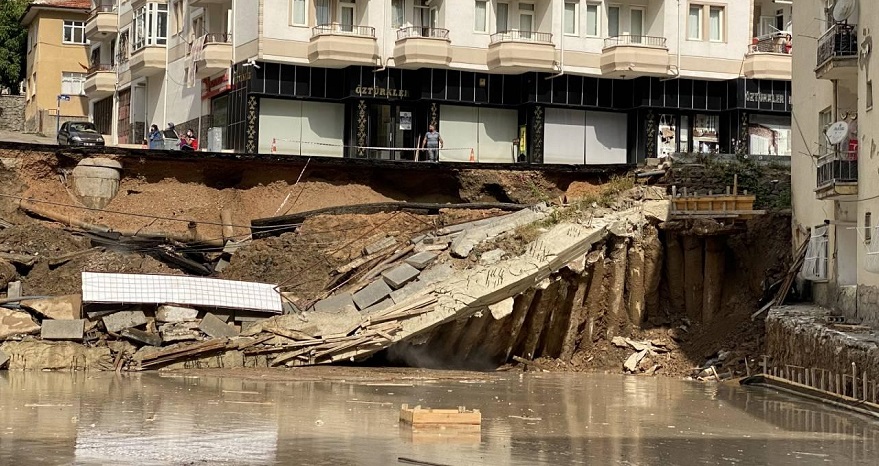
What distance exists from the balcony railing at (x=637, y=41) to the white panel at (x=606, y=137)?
307 cm

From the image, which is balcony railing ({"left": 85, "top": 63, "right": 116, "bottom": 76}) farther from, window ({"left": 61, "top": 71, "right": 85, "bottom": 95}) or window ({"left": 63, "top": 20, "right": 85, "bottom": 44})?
window ({"left": 63, "top": 20, "right": 85, "bottom": 44})

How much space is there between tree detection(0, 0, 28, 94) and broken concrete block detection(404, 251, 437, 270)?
174ft

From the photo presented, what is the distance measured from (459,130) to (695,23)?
11288mm

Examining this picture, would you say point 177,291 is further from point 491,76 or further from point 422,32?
point 491,76

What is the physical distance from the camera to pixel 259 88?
55750 millimetres

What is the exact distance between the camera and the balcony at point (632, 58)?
2303 inches

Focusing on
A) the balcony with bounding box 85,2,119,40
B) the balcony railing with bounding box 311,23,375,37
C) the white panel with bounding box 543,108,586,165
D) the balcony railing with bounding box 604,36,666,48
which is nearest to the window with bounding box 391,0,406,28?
the balcony railing with bounding box 311,23,375,37

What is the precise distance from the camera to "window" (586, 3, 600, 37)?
196ft

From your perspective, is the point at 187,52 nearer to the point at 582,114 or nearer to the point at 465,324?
the point at 582,114

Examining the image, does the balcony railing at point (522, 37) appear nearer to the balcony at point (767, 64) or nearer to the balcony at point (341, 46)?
the balcony at point (341, 46)

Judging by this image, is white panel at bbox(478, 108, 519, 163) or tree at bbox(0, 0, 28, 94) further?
tree at bbox(0, 0, 28, 94)

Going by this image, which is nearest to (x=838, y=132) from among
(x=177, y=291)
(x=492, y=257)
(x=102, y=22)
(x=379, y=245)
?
(x=492, y=257)

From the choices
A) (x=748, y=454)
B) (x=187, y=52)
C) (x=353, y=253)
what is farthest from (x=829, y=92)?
(x=187, y=52)

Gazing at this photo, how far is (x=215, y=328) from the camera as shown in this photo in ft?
116
